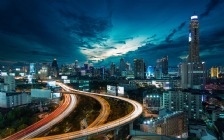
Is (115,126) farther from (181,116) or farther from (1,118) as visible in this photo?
(1,118)

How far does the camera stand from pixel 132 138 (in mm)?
9148

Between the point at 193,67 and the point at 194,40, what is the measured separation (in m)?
8.90

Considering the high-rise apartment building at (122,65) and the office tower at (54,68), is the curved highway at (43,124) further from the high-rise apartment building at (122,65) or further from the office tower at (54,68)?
the high-rise apartment building at (122,65)

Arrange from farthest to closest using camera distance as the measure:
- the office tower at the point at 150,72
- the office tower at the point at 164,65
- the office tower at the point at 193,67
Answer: the office tower at the point at 164,65
the office tower at the point at 150,72
the office tower at the point at 193,67

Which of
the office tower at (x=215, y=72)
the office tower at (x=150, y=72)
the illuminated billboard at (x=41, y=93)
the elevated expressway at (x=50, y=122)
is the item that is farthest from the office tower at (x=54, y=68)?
the office tower at (x=215, y=72)

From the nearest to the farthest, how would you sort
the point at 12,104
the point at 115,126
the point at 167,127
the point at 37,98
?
the point at 115,126, the point at 167,127, the point at 12,104, the point at 37,98

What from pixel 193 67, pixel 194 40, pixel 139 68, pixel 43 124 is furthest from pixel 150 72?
pixel 43 124

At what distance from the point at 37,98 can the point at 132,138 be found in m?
13.7

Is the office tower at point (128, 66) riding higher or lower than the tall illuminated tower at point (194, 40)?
lower

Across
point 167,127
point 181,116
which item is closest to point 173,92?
point 181,116

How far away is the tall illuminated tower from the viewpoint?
1794 inches

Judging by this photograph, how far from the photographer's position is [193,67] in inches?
1655

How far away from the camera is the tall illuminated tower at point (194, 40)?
4556cm

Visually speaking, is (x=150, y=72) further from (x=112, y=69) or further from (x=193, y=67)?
(x=193, y=67)
